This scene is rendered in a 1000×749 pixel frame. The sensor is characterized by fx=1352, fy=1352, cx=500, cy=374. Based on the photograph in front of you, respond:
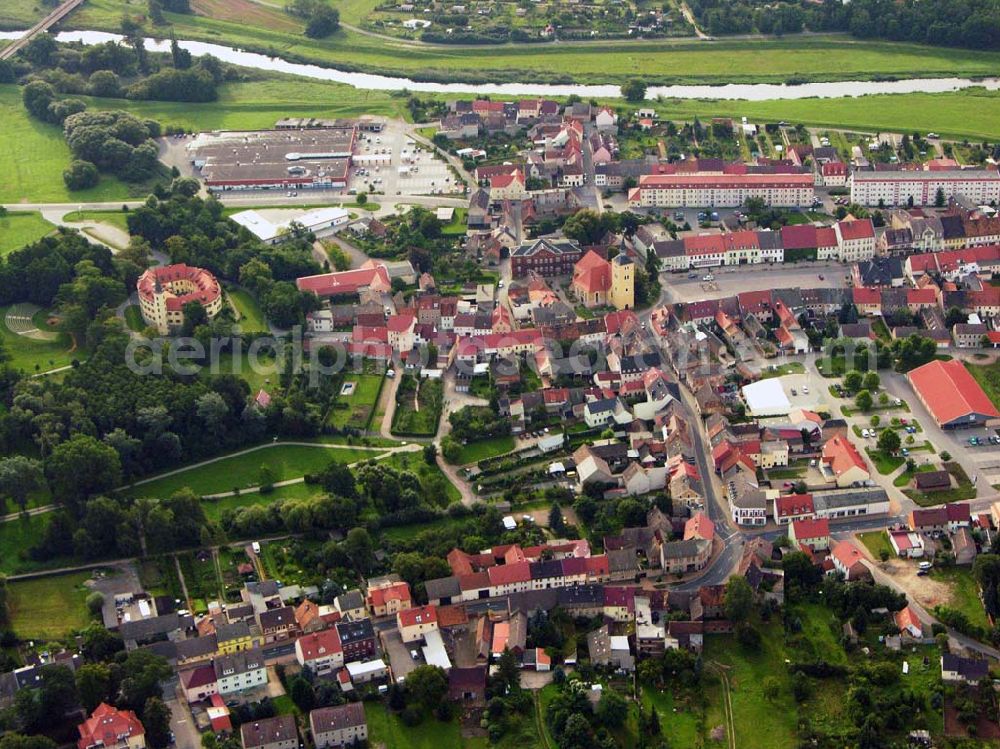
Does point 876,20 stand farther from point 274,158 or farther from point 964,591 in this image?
point 964,591

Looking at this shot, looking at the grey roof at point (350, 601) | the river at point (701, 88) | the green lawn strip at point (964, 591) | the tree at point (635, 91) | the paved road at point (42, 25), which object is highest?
the paved road at point (42, 25)

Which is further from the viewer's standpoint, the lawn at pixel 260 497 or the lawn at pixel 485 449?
the lawn at pixel 485 449

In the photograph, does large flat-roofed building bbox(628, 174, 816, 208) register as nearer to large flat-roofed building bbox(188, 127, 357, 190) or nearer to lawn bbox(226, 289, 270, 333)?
large flat-roofed building bbox(188, 127, 357, 190)

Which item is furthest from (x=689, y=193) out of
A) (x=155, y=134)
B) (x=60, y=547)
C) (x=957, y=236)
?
(x=60, y=547)

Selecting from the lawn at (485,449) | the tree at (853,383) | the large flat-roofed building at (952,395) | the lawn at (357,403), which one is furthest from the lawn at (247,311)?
the large flat-roofed building at (952,395)

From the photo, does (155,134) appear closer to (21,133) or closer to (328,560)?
(21,133)

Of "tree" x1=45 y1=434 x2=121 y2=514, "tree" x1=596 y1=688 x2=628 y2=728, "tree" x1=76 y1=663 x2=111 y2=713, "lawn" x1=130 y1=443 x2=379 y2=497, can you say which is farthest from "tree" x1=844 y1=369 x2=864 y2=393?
"tree" x1=76 y1=663 x2=111 y2=713

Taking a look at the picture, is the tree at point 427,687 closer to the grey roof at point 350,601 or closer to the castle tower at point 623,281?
the grey roof at point 350,601
